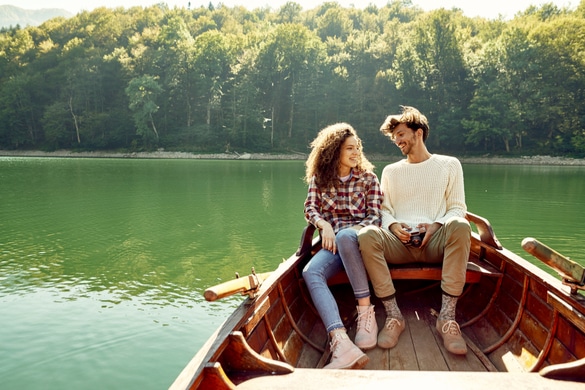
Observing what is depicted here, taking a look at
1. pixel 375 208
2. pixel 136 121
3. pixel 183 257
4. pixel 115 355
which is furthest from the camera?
pixel 136 121

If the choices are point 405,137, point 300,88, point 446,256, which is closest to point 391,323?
point 446,256

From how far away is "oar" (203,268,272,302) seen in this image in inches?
Answer: 92.9

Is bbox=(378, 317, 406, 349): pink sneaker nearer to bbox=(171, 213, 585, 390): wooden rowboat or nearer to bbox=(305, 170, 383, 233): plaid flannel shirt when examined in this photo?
bbox=(171, 213, 585, 390): wooden rowboat

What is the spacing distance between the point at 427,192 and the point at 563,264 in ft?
3.92

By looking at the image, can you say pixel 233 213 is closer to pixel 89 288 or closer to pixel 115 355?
pixel 89 288

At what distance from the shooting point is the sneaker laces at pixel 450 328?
10.3 feet

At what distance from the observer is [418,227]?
3.56 m

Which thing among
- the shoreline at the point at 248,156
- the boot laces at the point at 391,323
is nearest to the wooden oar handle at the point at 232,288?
the boot laces at the point at 391,323

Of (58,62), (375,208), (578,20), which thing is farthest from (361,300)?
(58,62)

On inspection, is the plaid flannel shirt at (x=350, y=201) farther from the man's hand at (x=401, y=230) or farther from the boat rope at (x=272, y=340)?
the boat rope at (x=272, y=340)

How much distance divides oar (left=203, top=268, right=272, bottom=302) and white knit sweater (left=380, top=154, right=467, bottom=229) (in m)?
1.28

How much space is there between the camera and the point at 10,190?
17.7 m

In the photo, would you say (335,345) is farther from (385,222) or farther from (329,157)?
(329,157)

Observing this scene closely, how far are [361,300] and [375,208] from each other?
836 millimetres
